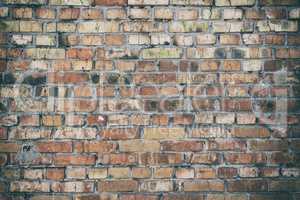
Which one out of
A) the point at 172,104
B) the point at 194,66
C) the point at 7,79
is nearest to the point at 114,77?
the point at 172,104

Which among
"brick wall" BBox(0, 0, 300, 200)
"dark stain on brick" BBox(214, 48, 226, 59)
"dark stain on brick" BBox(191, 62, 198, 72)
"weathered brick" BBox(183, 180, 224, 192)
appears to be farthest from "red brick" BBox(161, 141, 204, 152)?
"dark stain on brick" BBox(214, 48, 226, 59)

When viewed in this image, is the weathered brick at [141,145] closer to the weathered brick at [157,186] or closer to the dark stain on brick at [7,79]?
the weathered brick at [157,186]

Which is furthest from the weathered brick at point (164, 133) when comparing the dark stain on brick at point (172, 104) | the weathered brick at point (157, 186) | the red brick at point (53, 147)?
the red brick at point (53, 147)

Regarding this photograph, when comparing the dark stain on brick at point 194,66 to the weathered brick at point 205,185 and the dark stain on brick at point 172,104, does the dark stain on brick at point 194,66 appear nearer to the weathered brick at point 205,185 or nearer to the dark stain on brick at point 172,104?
the dark stain on brick at point 172,104

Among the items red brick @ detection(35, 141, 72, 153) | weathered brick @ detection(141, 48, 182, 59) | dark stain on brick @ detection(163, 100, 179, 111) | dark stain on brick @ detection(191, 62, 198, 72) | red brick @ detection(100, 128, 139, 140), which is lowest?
red brick @ detection(35, 141, 72, 153)

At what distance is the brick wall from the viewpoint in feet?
7.38

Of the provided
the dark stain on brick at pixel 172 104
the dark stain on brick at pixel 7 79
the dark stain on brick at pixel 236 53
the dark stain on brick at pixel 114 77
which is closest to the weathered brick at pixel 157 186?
the dark stain on brick at pixel 172 104

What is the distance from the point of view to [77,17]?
90.0 inches

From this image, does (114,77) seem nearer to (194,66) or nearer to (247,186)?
(194,66)

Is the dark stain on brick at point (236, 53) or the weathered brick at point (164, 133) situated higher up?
the dark stain on brick at point (236, 53)

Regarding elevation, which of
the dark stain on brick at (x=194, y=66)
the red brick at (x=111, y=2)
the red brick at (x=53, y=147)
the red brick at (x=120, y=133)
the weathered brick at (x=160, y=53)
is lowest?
the red brick at (x=53, y=147)

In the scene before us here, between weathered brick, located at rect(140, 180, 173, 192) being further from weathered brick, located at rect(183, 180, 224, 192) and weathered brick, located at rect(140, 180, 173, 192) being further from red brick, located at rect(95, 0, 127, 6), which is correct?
red brick, located at rect(95, 0, 127, 6)

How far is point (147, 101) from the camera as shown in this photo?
7.47 feet

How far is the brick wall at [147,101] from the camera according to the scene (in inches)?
88.5
